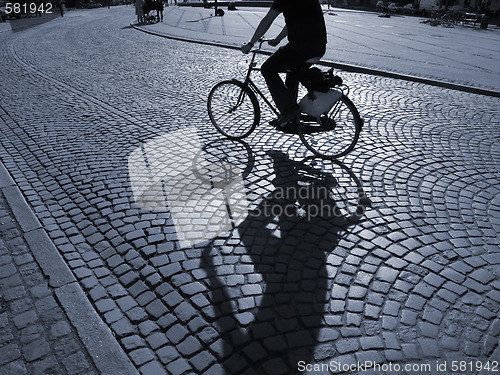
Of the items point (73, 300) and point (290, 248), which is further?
point (290, 248)

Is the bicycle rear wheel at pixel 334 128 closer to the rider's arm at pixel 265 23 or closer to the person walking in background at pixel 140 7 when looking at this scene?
the rider's arm at pixel 265 23

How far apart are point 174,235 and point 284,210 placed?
116 centimetres

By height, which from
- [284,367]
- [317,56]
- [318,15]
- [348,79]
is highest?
[318,15]

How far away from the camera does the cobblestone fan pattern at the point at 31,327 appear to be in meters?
2.56

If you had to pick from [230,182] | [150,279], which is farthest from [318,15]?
[150,279]

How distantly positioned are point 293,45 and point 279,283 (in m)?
3.01

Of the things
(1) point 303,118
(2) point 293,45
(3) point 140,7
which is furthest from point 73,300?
(3) point 140,7

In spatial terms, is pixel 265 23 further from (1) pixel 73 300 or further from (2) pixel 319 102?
(1) pixel 73 300

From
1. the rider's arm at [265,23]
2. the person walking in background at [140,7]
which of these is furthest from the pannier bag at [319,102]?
the person walking in background at [140,7]

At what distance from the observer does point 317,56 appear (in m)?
4.84

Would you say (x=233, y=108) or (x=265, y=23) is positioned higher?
(x=265, y=23)

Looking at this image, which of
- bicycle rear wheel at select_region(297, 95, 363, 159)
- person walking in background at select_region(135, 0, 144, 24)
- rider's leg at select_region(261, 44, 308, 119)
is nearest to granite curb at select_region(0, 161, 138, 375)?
rider's leg at select_region(261, 44, 308, 119)

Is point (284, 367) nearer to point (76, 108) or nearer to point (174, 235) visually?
point (174, 235)

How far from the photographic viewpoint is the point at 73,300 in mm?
3064
